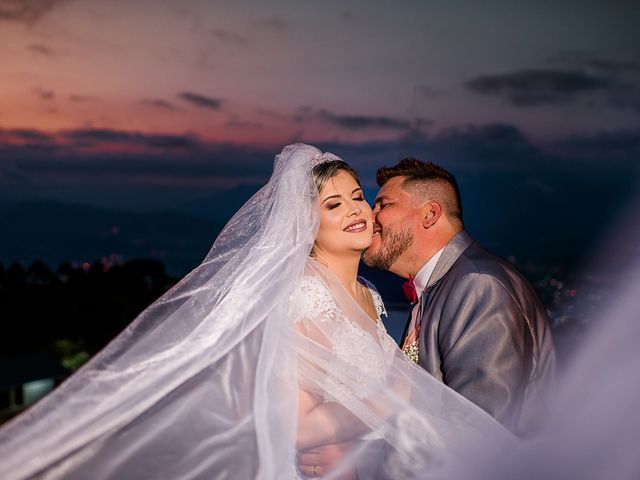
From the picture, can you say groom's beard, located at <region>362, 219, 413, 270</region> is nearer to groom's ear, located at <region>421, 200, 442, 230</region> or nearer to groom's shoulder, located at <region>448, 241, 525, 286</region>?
groom's ear, located at <region>421, 200, 442, 230</region>

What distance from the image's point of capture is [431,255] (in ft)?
9.50

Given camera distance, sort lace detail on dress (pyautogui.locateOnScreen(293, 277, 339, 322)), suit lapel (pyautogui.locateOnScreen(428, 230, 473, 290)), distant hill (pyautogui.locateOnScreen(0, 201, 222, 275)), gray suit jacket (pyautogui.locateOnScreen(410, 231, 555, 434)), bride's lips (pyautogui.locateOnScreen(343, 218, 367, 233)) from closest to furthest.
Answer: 1. gray suit jacket (pyautogui.locateOnScreen(410, 231, 555, 434))
2. lace detail on dress (pyautogui.locateOnScreen(293, 277, 339, 322))
3. suit lapel (pyautogui.locateOnScreen(428, 230, 473, 290))
4. bride's lips (pyautogui.locateOnScreen(343, 218, 367, 233))
5. distant hill (pyautogui.locateOnScreen(0, 201, 222, 275))

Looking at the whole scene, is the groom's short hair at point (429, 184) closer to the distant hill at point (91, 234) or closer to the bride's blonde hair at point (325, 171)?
the bride's blonde hair at point (325, 171)

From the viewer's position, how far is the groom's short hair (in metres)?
2.99

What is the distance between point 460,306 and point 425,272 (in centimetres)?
49

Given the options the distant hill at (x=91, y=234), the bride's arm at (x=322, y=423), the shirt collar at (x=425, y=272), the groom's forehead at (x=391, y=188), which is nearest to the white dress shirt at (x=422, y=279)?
the shirt collar at (x=425, y=272)

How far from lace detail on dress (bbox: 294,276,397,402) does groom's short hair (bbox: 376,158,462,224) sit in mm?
660

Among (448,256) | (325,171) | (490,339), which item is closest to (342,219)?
(325,171)

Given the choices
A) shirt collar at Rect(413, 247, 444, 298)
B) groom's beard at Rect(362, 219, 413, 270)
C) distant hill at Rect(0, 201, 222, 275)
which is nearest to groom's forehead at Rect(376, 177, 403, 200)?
groom's beard at Rect(362, 219, 413, 270)

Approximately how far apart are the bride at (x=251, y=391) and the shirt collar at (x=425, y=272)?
0.31 meters

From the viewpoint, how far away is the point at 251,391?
2299mm

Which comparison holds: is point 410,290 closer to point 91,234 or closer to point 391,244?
point 391,244

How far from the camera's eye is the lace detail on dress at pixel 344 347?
2412mm

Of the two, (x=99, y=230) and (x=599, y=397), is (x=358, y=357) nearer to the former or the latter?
(x=599, y=397)
